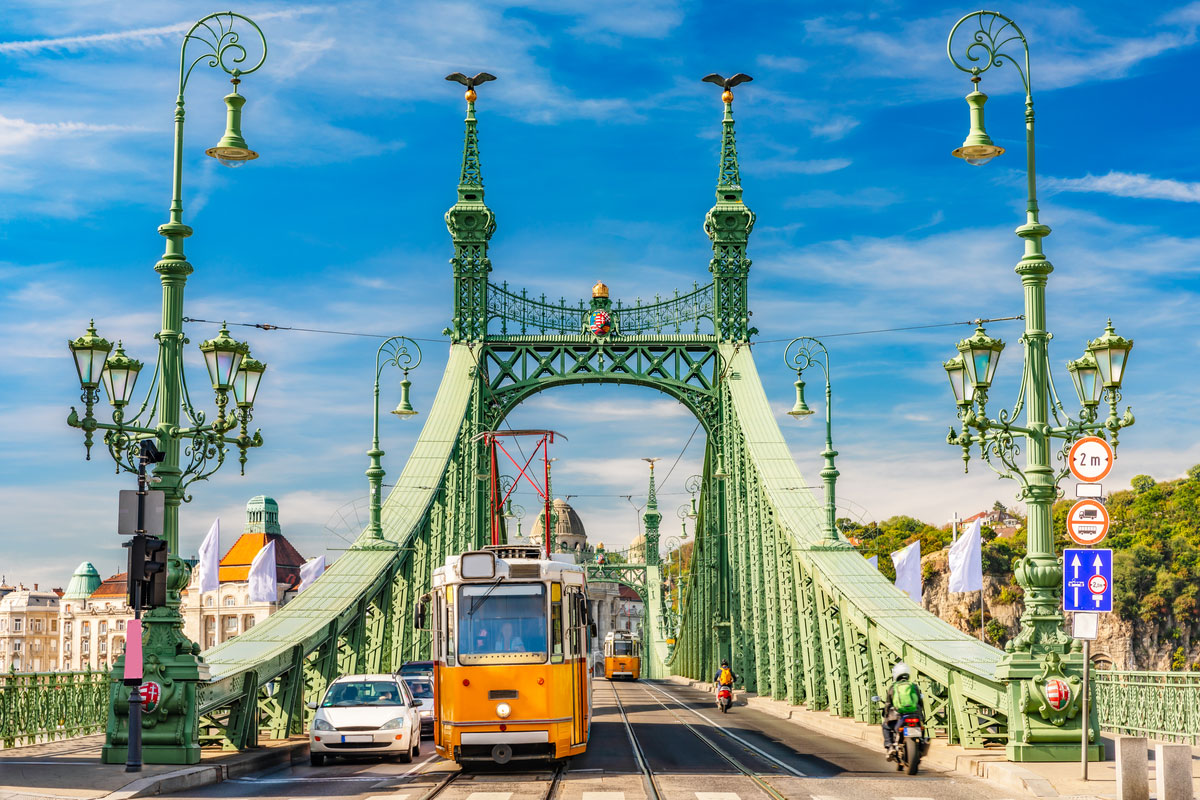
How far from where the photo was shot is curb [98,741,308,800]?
14875 millimetres

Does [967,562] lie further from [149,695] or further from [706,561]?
[149,695]

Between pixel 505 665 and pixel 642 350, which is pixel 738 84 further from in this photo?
pixel 505 665

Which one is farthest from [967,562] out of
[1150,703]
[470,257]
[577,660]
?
[577,660]

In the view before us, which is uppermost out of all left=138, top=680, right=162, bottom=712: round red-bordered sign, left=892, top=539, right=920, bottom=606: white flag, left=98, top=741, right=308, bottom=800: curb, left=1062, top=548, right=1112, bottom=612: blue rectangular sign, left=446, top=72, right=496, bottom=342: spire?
left=446, top=72, right=496, bottom=342: spire

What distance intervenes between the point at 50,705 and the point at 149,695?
4.34 metres

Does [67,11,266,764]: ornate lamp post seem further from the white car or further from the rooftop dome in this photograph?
the rooftop dome

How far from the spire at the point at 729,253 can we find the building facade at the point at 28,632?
446 ft

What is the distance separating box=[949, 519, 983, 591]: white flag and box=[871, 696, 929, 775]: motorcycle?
2604 centimetres

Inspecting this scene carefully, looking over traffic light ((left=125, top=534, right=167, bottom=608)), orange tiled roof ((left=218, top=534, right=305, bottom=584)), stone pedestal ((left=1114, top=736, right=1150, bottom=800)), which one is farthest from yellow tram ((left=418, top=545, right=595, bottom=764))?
orange tiled roof ((left=218, top=534, right=305, bottom=584))

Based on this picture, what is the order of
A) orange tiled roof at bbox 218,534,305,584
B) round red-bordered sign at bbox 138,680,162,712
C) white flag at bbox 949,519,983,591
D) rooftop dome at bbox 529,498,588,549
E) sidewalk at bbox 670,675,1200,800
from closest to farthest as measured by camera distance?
sidewalk at bbox 670,675,1200,800 < round red-bordered sign at bbox 138,680,162,712 < white flag at bbox 949,519,983,591 < orange tiled roof at bbox 218,534,305,584 < rooftop dome at bbox 529,498,588,549

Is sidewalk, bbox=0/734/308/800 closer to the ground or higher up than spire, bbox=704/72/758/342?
closer to the ground

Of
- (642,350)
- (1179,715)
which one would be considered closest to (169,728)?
(1179,715)

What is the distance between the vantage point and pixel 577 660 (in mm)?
19109

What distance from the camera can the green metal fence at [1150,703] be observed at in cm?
1991
